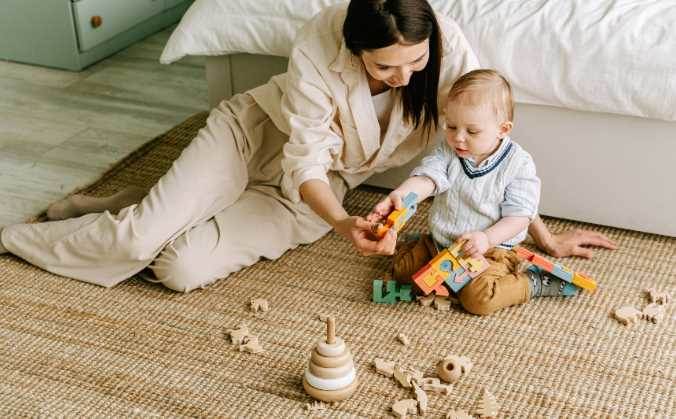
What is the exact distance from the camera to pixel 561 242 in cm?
184

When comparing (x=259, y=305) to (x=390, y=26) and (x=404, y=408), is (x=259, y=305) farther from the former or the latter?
(x=390, y=26)

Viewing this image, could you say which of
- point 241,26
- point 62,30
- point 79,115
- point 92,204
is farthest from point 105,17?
point 92,204

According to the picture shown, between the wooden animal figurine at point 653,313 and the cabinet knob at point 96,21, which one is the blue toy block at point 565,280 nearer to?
the wooden animal figurine at point 653,313

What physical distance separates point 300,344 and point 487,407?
14.3 inches

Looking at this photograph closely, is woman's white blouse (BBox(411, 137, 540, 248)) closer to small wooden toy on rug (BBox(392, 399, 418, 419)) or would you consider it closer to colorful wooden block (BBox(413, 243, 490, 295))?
colorful wooden block (BBox(413, 243, 490, 295))

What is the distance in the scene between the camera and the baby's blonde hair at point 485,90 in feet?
5.26

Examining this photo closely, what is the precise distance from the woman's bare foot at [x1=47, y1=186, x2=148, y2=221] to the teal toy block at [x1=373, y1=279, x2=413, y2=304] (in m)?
0.59

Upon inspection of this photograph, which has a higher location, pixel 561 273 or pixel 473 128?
pixel 473 128

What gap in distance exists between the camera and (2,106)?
2.64 meters

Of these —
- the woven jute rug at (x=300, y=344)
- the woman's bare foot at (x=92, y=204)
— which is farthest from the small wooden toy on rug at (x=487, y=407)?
the woman's bare foot at (x=92, y=204)

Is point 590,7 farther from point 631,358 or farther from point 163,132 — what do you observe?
point 163,132

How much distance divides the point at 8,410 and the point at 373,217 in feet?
2.31

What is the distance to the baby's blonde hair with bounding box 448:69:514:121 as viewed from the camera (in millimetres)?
1604

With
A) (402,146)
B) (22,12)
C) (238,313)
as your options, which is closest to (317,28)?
(402,146)
